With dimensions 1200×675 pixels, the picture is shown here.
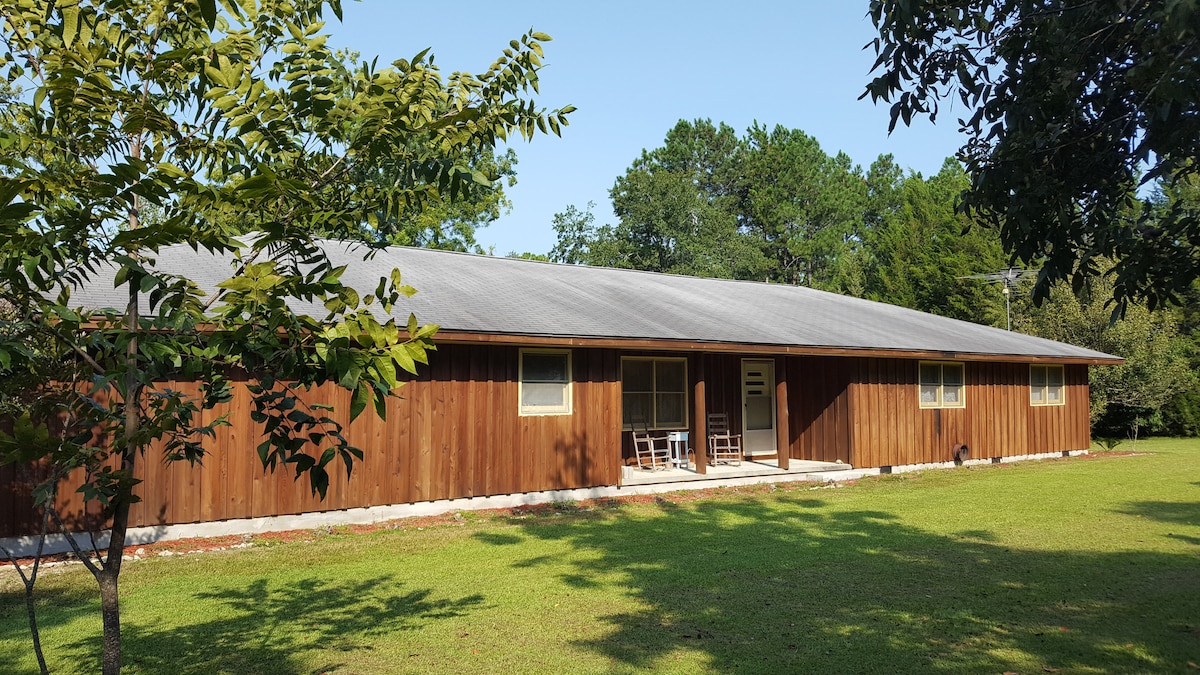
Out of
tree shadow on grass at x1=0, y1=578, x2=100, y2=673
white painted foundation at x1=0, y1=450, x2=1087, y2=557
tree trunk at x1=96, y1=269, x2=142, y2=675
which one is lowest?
tree shadow on grass at x1=0, y1=578, x2=100, y2=673

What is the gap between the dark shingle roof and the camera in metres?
11.2

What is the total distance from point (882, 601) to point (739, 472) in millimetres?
8084

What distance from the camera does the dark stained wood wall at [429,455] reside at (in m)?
9.16

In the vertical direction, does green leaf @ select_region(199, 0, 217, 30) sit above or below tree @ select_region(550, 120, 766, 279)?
below

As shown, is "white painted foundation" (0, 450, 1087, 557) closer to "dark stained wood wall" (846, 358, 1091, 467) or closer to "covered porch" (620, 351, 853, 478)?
"covered porch" (620, 351, 853, 478)

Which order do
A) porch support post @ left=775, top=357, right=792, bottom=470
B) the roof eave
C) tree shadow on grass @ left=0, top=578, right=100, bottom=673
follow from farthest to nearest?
porch support post @ left=775, top=357, right=792, bottom=470 < the roof eave < tree shadow on grass @ left=0, top=578, right=100, bottom=673

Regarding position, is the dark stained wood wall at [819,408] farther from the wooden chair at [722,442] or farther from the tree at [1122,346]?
the tree at [1122,346]

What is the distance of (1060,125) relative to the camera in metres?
4.25

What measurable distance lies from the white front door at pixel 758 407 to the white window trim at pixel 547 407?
18.7ft

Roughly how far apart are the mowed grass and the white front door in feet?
18.0

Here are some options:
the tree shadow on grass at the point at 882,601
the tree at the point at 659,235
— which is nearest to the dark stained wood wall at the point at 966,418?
the tree shadow on grass at the point at 882,601

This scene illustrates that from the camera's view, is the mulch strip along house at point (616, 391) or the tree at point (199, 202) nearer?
the tree at point (199, 202)

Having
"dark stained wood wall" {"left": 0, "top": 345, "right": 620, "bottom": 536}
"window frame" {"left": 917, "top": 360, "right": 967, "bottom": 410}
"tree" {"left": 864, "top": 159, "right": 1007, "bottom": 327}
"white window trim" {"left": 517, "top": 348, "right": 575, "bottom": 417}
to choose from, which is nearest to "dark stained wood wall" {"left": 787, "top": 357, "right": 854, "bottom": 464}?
"window frame" {"left": 917, "top": 360, "right": 967, "bottom": 410}

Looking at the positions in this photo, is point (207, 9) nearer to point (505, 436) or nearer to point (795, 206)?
point (505, 436)
